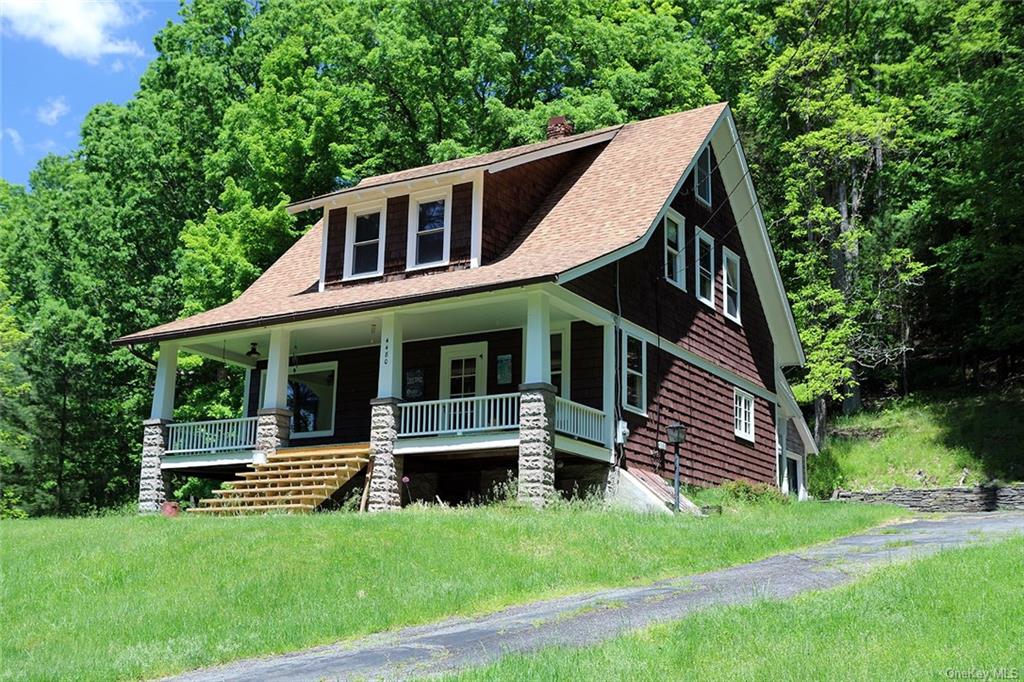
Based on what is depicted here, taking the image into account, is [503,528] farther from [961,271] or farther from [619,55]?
[961,271]

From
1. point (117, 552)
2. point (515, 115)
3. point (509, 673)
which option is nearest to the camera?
point (509, 673)

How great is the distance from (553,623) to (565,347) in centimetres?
1222

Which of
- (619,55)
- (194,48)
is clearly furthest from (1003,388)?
(194,48)

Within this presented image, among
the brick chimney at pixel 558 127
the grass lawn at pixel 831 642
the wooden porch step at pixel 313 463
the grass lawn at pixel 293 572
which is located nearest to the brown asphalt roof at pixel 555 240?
the brick chimney at pixel 558 127

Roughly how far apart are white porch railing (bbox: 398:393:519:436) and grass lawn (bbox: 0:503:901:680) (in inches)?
107

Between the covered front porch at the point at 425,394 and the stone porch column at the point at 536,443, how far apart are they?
0.02 metres

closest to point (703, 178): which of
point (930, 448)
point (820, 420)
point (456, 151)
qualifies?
point (456, 151)

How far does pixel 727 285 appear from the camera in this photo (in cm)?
2706

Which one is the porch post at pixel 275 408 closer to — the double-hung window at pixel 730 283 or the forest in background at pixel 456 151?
the forest in background at pixel 456 151

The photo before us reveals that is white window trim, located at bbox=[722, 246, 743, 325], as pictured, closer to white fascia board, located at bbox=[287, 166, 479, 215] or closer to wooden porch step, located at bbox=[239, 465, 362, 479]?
white fascia board, located at bbox=[287, 166, 479, 215]

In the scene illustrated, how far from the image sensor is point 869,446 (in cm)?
3569

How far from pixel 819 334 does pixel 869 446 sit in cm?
427

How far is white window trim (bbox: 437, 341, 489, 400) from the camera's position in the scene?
928 inches

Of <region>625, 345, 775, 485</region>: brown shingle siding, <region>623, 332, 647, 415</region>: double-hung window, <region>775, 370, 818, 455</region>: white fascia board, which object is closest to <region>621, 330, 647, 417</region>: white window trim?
<region>623, 332, 647, 415</region>: double-hung window
